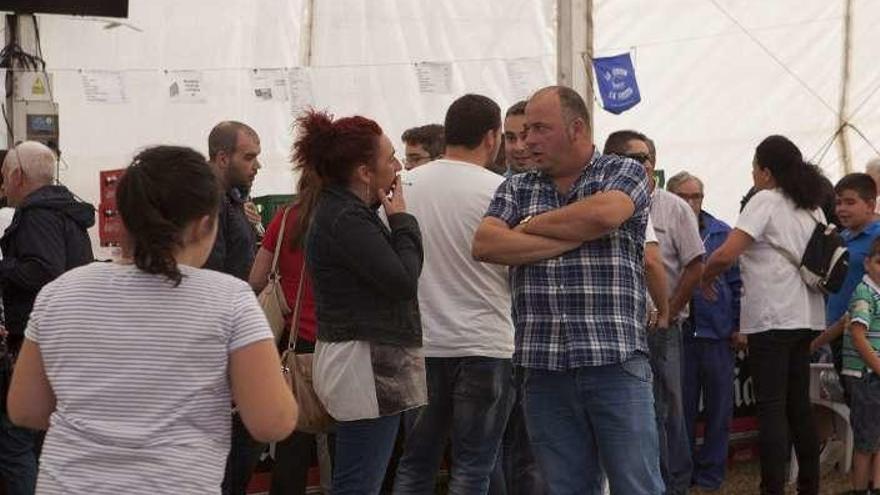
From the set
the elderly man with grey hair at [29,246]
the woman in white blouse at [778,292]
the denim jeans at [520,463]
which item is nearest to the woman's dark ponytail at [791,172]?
the woman in white blouse at [778,292]

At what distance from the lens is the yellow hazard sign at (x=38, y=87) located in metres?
9.44

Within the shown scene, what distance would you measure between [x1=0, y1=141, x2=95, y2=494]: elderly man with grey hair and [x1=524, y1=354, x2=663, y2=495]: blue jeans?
2076mm

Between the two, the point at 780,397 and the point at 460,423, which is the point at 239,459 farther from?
the point at 780,397

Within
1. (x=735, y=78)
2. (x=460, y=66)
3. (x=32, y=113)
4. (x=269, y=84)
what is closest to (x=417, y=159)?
(x=32, y=113)

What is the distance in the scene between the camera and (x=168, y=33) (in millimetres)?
10398

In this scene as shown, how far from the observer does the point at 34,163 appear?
575 centimetres

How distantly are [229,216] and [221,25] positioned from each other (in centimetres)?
547

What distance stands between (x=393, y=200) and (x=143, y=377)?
2.06 meters

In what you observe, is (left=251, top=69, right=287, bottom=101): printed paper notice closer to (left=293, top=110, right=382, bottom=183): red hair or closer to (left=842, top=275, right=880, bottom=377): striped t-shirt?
(left=842, top=275, right=880, bottom=377): striped t-shirt

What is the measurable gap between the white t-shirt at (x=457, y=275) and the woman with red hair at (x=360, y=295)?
590 millimetres

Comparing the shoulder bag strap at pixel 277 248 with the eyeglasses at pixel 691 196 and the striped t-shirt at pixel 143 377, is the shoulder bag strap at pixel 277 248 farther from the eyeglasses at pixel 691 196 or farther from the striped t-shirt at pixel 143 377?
the eyeglasses at pixel 691 196

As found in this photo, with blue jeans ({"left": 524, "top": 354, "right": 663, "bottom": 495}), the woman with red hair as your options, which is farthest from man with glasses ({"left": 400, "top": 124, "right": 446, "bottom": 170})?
blue jeans ({"left": 524, "top": 354, "right": 663, "bottom": 495})

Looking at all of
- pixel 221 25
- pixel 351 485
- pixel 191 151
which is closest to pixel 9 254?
pixel 351 485

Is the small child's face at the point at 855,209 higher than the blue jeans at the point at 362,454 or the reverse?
higher
